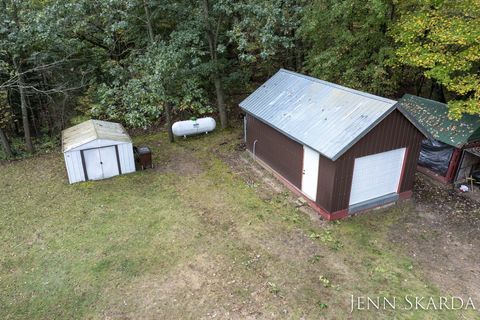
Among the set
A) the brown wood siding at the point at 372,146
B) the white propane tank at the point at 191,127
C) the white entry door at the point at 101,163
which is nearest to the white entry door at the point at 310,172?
the brown wood siding at the point at 372,146

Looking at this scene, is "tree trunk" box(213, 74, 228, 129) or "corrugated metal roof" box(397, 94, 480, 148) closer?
"corrugated metal roof" box(397, 94, 480, 148)

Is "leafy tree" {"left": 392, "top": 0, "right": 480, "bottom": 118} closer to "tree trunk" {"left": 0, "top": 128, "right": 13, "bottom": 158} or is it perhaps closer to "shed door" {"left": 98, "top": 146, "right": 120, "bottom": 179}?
"shed door" {"left": 98, "top": 146, "right": 120, "bottom": 179}

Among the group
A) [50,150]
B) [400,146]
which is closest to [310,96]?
[400,146]

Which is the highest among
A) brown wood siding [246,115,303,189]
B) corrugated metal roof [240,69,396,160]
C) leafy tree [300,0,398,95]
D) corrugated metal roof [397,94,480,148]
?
leafy tree [300,0,398,95]

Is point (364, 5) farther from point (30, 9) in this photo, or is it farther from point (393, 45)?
point (30, 9)

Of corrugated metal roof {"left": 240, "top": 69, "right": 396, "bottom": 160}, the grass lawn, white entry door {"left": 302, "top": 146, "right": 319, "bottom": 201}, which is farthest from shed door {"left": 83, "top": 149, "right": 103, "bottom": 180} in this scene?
white entry door {"left": 302, "top": 146, "right": 319, "bottom": 201}

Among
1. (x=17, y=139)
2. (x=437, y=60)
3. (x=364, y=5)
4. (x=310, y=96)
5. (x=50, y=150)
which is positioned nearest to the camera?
(x=437, y=60)

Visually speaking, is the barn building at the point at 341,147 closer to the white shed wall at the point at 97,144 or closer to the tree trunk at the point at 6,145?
the white shed wall at the point at 97,144
